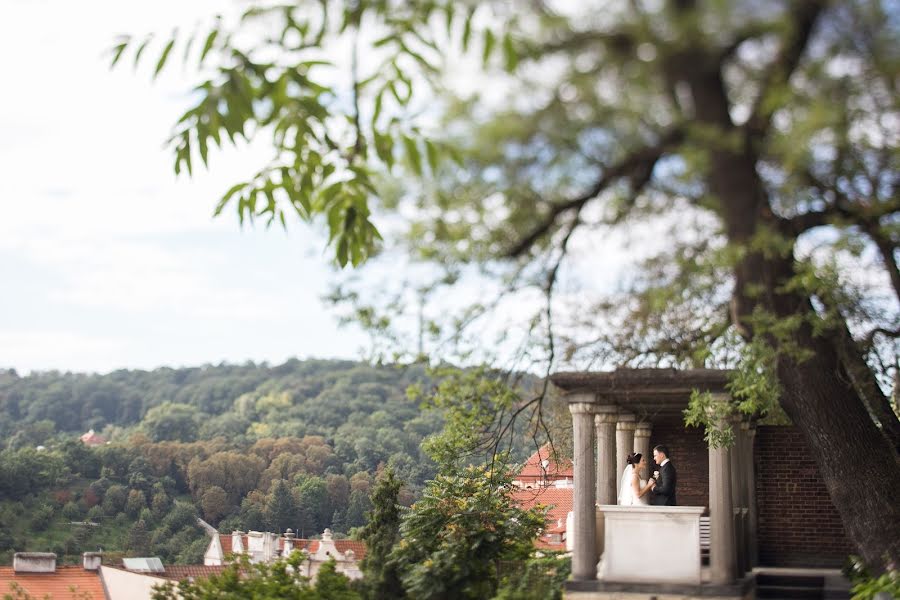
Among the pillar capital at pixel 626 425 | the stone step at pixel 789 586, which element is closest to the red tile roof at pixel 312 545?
the pillar capital at pixel 626 425

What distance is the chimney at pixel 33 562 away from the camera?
2973 cm

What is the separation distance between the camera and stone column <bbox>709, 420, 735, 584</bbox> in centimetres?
1390

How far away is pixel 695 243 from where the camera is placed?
8.37 meters

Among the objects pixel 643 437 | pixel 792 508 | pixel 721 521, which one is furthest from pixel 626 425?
pixel 721 521

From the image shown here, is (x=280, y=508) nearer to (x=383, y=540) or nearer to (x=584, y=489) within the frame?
(x=383, y=540)

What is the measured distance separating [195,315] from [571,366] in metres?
90.6

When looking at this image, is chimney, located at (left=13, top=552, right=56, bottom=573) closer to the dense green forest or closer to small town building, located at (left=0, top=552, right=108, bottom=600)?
small town building, located at (left=0, top=552, right=108, bottom=600)

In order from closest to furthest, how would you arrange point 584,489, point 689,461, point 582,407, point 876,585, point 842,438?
point 876,585 < point 842,438 < point 582,407 < point 584,489 < point 689,461

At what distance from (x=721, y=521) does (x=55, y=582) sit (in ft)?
71.3

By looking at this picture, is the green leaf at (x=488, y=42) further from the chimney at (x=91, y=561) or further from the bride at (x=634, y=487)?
the chimney at (x=91, y=561)

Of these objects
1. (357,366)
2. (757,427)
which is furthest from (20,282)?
(757,427)

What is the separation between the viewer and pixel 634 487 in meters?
14.6

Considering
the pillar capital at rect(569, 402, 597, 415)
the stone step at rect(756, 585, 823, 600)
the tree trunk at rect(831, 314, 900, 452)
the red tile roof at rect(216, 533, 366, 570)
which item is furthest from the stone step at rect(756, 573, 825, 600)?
the red tile roof at rect(216, 533, 366, 570)

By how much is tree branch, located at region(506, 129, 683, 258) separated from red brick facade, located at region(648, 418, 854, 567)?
1066 cm
